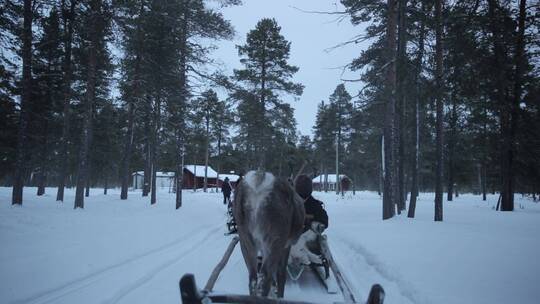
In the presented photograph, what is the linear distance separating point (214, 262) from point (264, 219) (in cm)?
433

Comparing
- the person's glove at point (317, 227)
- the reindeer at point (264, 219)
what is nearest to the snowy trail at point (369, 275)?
the person's glove at point (317, 227)

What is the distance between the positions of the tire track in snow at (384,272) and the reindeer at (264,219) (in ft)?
7.92

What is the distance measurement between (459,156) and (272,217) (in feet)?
114

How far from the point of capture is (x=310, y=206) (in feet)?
21.0

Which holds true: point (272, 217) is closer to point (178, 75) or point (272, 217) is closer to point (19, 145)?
point (19, 145)

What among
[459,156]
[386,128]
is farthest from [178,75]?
[459,156]

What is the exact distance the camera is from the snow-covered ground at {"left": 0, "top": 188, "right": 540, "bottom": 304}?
187 inches

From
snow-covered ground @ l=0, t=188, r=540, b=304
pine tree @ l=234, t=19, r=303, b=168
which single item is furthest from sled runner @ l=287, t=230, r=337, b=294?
pine tree @ l=234, t=19, r=303, b=168

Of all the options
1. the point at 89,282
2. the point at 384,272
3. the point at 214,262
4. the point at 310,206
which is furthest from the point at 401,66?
the point at 89,282

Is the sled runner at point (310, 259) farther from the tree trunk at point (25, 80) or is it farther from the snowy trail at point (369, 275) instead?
the tree trunk at point (25, 80)

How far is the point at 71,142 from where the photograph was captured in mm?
27266

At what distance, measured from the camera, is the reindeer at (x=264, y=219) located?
339 centimetres

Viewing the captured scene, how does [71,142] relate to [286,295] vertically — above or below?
above

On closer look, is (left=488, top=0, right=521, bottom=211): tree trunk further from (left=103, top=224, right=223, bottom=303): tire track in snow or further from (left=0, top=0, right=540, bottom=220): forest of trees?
(left=103, top=224, right=223, bottom=303): tire track in snow
